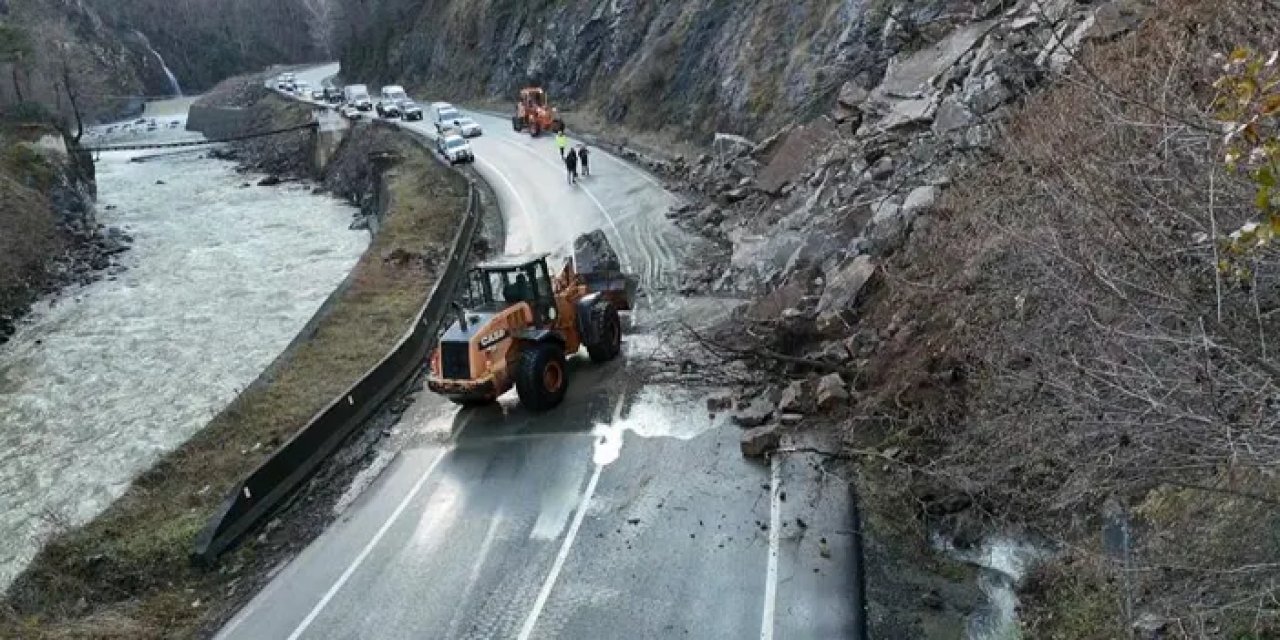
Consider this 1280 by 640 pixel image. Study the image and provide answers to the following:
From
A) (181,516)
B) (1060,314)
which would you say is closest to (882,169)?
(1060,314)

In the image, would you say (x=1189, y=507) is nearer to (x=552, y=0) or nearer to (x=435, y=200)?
(x=435, y=200)

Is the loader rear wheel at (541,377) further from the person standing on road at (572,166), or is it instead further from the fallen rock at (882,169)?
the person standing on road at (572,166)

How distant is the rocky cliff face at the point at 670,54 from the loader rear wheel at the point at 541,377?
40.1 feet

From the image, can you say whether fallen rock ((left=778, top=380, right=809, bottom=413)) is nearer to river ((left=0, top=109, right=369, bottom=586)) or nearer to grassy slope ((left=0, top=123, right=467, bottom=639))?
grassy slope ((left=0, top=123, right=467, bottom=639))

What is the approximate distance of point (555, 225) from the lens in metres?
27.4

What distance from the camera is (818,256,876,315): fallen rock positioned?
561 inches

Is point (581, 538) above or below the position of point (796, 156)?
below

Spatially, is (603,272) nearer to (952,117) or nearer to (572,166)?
(952,117)

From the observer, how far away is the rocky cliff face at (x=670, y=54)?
2806 centimetres

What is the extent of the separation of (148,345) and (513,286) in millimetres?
14922

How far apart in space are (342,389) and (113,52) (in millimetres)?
109365

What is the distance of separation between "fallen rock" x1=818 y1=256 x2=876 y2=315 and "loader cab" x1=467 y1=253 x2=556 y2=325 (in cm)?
443

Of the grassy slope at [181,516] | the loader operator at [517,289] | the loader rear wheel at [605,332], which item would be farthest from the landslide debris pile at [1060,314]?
the grassy slope at [181,516]

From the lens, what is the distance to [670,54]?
132ft
